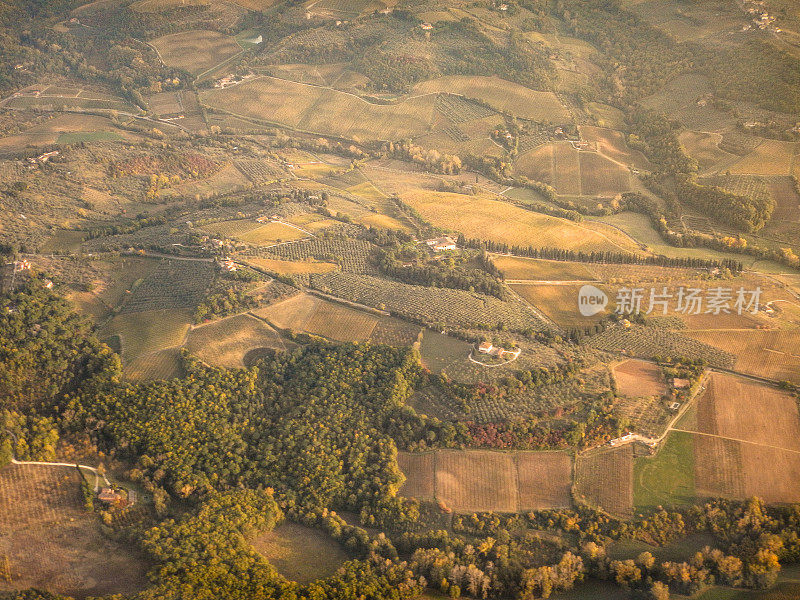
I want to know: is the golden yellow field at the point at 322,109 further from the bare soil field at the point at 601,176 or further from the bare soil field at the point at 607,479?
the bare soil field at the point at 607,479

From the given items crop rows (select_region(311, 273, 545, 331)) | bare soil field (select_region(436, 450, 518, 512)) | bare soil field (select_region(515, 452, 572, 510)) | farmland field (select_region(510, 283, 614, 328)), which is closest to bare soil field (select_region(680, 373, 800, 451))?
bare soil field (select_region(515, 452, 572, 510))

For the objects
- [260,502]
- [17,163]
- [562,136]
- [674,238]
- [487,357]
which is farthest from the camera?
[562,136]

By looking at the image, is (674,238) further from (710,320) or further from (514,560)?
(514,560)

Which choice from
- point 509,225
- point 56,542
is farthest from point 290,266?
point 56,542

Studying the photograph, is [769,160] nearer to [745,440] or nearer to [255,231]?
[745,440]

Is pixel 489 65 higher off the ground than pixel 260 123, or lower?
higher

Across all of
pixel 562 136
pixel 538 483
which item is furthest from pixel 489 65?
pixel 538 483

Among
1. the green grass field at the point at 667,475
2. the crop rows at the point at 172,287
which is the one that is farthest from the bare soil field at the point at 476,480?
the crop rows at the point at 172,287
